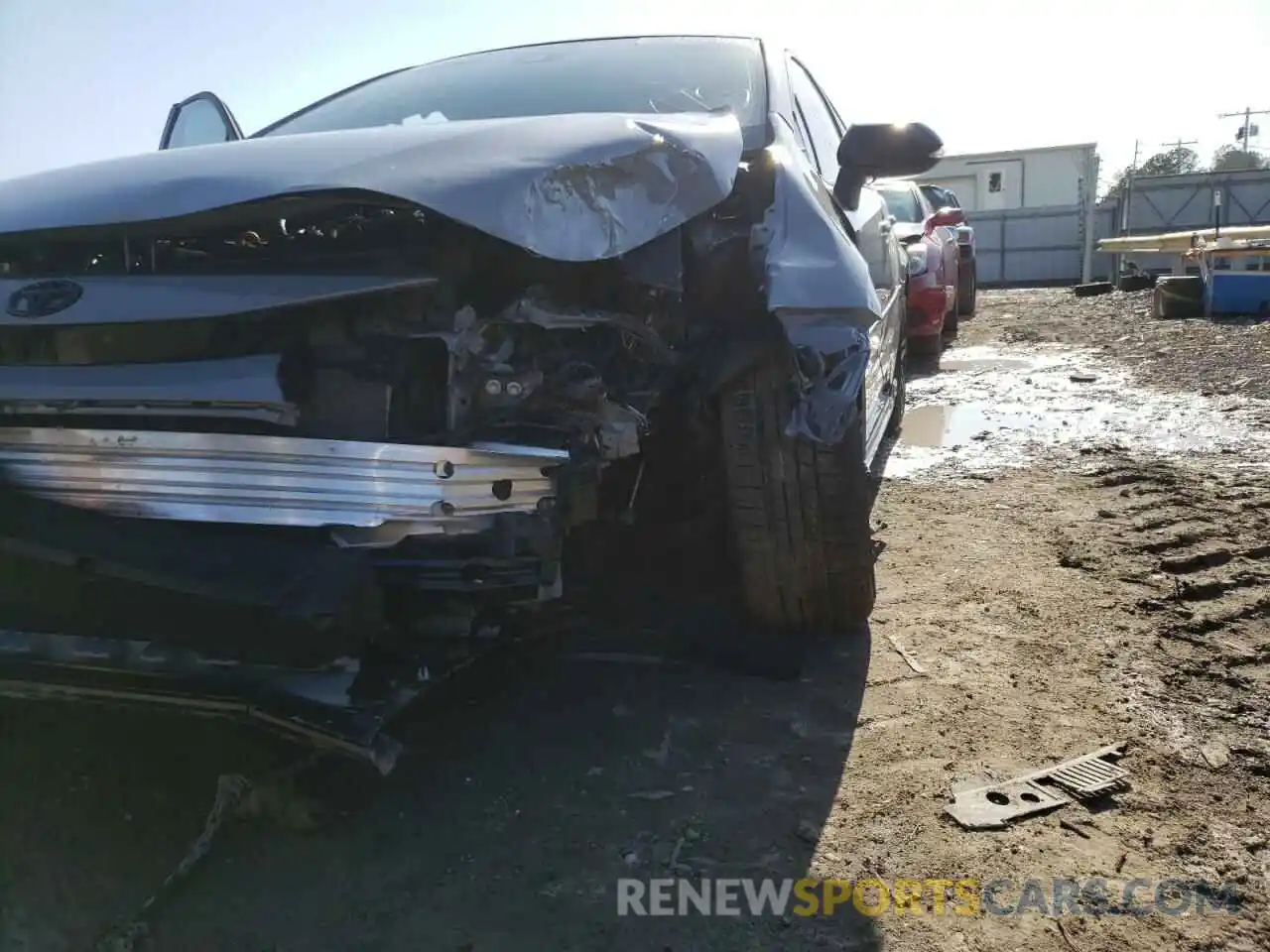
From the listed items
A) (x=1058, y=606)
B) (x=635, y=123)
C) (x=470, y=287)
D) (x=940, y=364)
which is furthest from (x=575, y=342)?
(x=940, y=364)

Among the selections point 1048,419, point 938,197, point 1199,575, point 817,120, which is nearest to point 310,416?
point 817,120

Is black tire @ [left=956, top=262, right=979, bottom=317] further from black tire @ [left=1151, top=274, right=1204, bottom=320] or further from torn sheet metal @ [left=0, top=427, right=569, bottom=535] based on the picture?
torn sheet metal @ [left=0, top=427, right=569, bottom=535]

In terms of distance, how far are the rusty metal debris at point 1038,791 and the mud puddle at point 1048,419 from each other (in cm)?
267

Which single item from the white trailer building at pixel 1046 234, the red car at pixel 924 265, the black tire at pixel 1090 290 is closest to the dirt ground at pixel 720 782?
the red car at pixel 924 265

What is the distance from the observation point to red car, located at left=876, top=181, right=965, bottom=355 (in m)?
7.39

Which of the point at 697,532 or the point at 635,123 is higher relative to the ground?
the point at 635,123

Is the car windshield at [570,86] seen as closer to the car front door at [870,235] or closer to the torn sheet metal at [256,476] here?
the car front door at [870,235]

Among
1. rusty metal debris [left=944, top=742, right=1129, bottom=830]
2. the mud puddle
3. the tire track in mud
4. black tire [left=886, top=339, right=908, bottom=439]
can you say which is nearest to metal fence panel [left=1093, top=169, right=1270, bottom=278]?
the mud puddle

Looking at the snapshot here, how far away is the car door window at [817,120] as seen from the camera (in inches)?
124

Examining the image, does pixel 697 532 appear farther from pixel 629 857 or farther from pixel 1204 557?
pixel 1204 557

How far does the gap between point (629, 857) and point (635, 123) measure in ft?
4.99

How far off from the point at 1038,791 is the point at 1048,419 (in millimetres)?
4128

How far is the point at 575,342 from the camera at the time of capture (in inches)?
82.5

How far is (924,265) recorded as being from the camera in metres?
7.47
